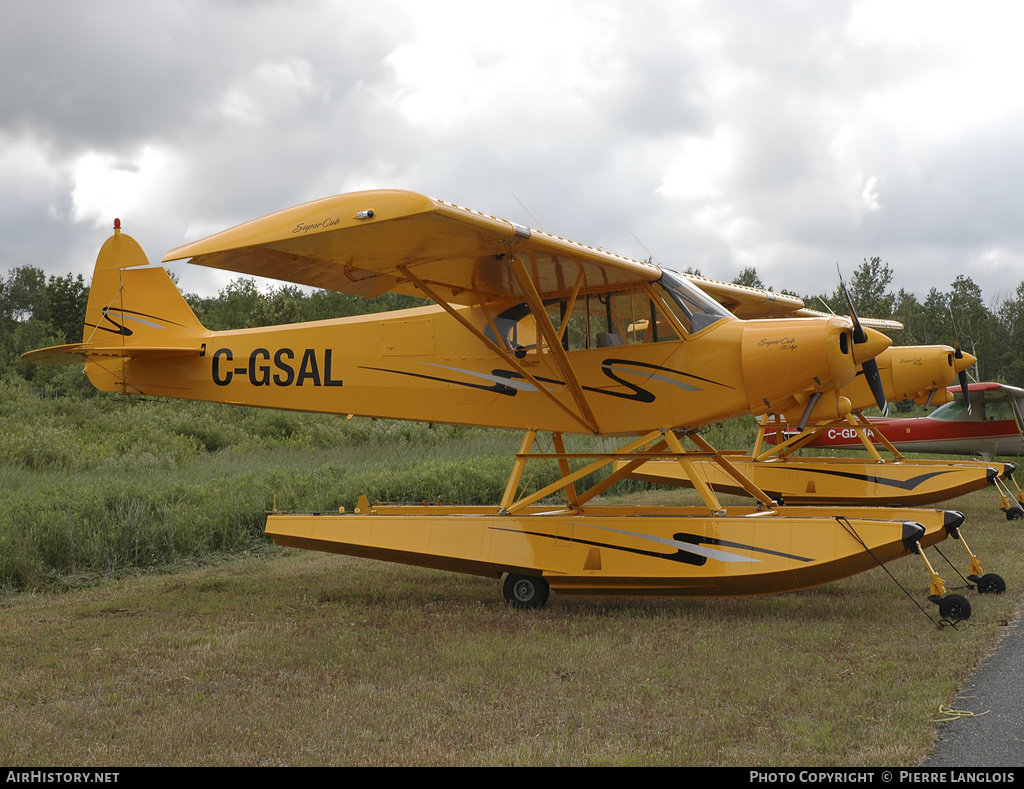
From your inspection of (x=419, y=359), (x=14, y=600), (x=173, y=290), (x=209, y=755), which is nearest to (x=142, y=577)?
(x=14, y=600)

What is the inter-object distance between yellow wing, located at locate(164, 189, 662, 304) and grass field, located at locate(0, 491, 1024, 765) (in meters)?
2.98

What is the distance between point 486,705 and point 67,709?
2.45 metres

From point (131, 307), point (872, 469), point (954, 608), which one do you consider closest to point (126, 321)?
point (131, 307)

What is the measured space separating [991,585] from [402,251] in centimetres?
581

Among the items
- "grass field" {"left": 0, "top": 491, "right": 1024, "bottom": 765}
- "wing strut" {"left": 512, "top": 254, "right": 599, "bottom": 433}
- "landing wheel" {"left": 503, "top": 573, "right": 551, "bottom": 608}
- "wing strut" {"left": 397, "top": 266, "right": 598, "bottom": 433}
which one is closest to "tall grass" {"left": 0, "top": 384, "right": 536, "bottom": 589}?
"grass field" {"left": 0, "top": 491, "right": 1024, "bottom": 765}

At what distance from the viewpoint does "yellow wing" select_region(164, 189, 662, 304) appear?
5695 mm

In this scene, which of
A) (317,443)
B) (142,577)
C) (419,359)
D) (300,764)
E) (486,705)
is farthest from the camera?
(317,443)

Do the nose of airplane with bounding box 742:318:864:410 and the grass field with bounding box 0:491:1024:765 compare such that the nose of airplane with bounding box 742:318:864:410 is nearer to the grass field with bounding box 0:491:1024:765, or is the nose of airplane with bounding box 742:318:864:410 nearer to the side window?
the side window

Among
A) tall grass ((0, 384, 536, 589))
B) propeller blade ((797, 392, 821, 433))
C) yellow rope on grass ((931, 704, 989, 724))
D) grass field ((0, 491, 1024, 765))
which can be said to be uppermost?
propeller blade ((797, 392, 821, 433))

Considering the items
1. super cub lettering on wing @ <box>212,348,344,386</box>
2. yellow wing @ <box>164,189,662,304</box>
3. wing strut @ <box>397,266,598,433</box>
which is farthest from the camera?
super cub lettering on wing @ <box>212,348,344,386</box>

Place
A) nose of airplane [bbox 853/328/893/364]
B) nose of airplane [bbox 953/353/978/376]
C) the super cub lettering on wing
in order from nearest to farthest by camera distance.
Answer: nose of airplane [bbox 853/328/893/364], the super cub lettering on wing, nose of airplane [bbox 953/353/978/376]

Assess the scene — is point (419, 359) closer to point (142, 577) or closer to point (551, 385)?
point (551, 385)

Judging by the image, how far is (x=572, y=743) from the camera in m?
3.96

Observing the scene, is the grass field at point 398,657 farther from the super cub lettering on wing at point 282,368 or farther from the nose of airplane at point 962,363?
the nose of airplane at point 962,363
